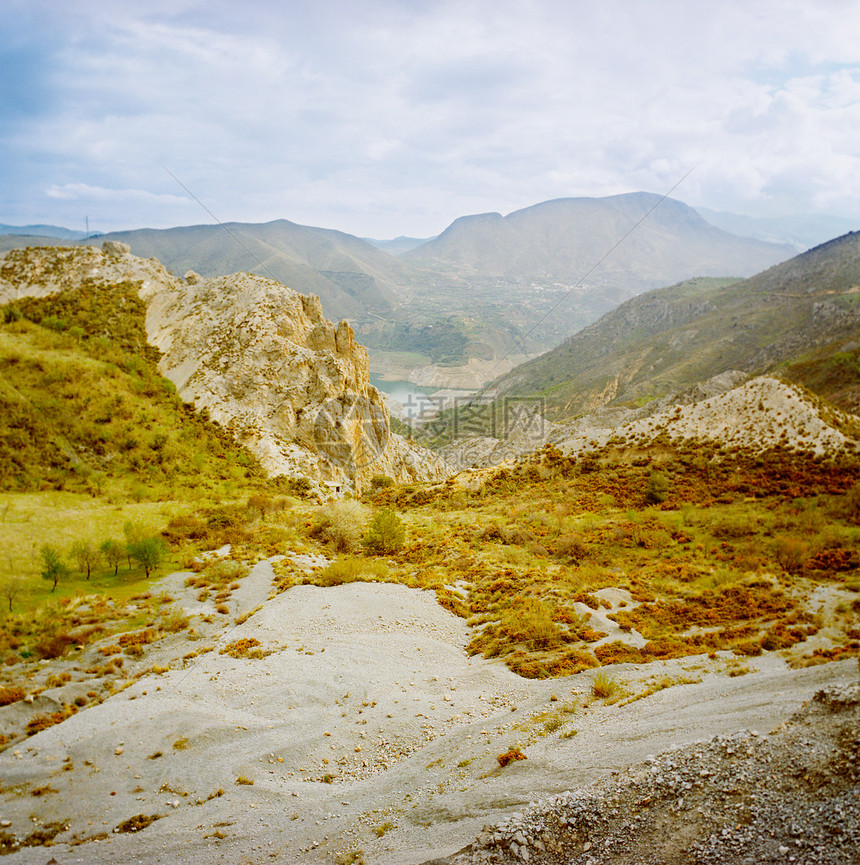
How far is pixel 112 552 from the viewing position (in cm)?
1705

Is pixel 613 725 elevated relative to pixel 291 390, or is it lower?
lower

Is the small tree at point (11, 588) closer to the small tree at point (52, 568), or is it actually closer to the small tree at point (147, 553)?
the small tree at point (52, 568)

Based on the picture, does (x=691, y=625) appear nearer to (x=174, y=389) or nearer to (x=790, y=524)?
(x=790, y=524)

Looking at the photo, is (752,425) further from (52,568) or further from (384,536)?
(52,568)

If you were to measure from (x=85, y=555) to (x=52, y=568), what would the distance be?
47.0 inches

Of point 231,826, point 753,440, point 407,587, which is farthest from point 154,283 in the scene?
point 753,440

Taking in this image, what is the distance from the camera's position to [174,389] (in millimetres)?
33719

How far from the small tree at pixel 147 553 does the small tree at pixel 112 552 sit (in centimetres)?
47

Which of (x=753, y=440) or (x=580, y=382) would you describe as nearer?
(x=753, y=440)

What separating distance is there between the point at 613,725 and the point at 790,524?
54.1 feet

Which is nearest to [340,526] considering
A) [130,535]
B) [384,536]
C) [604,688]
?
[384,536]

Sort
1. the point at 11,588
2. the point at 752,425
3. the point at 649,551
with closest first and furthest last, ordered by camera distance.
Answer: the point at 11,588
the point at 649,551
the point at 752,425

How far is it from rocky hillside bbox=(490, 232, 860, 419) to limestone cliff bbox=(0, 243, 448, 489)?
6075cm

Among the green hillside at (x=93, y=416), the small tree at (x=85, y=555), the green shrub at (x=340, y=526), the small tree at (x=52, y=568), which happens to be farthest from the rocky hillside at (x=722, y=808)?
the green hillside at (x=93, y=416)
